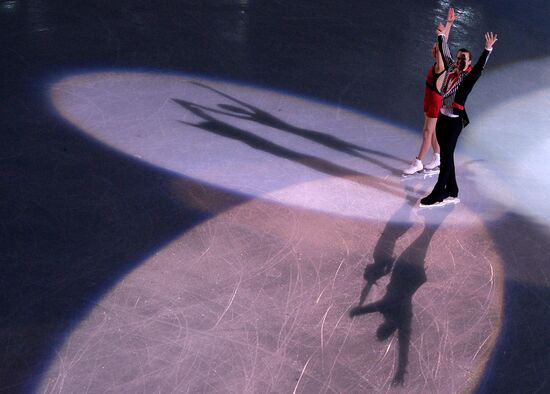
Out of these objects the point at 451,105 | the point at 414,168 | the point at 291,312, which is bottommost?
the point at 291,312

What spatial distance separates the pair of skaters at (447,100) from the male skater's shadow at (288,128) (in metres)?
0.61

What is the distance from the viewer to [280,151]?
22.5ft

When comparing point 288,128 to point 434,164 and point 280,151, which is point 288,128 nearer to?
point 280,151

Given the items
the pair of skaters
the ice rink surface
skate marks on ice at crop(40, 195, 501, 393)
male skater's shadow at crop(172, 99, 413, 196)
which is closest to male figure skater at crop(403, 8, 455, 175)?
the pair of skaters

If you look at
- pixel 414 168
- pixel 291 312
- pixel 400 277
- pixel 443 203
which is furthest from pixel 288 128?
pixel 291 312

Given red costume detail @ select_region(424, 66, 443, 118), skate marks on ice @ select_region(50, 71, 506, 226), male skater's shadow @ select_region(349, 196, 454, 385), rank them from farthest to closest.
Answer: skate marks on ice @ select_region(50, 71, 506, 226)
red costume detail @ select_region(424, 66, 443, 118)
male skater's shadow @ select_region(349, 196, 454, 385)

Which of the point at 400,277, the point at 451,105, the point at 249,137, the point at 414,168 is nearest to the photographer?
the point at 400,277

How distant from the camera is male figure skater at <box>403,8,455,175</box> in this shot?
6.00 metres

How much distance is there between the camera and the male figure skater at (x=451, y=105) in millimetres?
5699

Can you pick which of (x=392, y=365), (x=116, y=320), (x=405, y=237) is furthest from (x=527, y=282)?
(x=116, y=320)

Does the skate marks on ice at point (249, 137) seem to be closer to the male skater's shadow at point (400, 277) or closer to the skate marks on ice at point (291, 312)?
the male skater's shadow at point (400, 277)

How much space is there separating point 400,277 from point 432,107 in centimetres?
174

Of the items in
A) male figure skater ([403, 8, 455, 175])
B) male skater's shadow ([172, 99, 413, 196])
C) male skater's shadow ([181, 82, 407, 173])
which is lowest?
male skater's shadow ([172, 99, 413, 196])

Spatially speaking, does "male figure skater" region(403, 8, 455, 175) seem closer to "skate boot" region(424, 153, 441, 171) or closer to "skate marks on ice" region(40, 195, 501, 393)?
"skate boot" region(424, 153, 441, 171)
